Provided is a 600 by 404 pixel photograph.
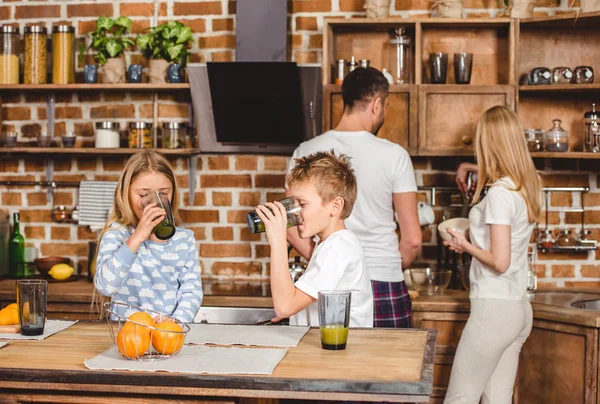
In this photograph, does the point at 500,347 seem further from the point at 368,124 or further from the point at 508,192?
the point at 368,124

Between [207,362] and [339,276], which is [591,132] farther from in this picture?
[207,362]

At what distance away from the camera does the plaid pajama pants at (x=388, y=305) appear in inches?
121

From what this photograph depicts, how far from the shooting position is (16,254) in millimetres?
3930

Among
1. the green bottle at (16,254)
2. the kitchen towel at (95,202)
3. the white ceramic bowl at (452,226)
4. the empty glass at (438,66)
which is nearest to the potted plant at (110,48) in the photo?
the kitchen towel at (95,202)

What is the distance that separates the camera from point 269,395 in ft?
5.18

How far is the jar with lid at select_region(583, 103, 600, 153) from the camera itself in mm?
3525

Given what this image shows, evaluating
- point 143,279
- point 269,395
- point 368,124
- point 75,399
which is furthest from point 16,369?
point 368,124

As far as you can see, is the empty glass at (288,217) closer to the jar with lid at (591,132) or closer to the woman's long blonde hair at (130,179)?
the woman's long blonde hair at (130,179)

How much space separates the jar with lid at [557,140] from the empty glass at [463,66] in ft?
1.34

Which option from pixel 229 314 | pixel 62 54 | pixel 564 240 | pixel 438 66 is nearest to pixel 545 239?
pixel 564 240

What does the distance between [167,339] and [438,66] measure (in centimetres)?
220

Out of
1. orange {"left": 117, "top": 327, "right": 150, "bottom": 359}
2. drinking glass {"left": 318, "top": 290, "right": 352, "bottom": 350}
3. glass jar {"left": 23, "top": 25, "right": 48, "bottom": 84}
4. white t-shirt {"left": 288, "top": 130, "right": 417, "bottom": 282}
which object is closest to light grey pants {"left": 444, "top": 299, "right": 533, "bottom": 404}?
white t-shirt {"left": 288, "top": 130, "right": 417, "bottom": 282}

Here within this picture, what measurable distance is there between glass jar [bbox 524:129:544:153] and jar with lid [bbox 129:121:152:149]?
1.64m

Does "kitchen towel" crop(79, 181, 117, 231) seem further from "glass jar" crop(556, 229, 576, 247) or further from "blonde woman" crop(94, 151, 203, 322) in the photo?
"glass jar" crop(556, 229, 576, 247)
